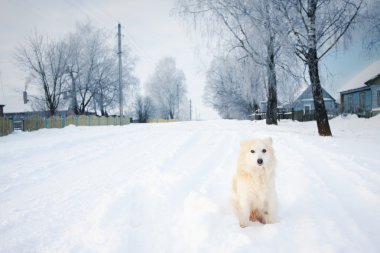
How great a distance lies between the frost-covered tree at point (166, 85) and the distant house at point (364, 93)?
38.5 metres

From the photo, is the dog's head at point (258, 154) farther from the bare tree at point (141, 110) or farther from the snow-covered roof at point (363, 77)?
the bare tree at point (141, 110)

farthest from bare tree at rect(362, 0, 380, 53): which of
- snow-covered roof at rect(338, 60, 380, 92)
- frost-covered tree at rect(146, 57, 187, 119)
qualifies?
frost-covered tree at rect(146, 57, 187, 119)

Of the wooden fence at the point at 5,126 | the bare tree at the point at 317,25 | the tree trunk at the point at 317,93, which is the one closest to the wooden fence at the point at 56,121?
the wooden fence at the point at 5,126

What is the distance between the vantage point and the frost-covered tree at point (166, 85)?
6500cm

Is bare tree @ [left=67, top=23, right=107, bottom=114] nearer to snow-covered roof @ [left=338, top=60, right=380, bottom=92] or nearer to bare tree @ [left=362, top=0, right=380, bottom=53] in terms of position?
snow-covered roof @ [left=338, top=60, right=380, bottom=92]

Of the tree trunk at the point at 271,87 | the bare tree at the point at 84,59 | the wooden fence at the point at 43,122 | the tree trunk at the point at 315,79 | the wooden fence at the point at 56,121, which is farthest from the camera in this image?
the bare tree at the point at 84,59

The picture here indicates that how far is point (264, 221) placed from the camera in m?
3.39

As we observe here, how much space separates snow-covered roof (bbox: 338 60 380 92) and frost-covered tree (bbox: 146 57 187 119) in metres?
38.8

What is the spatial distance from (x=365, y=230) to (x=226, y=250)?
4.99 ft

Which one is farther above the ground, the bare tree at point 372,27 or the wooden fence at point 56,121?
the bare tree at point 372,27

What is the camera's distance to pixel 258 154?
322cm

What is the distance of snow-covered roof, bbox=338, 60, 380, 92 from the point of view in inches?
1068

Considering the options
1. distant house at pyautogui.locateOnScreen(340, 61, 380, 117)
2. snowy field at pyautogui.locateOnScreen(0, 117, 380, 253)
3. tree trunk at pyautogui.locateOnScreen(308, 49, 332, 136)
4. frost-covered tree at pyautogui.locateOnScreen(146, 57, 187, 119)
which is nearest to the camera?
snowy field at pyautogui.locateOnScreen(0, 117, 380, 253)

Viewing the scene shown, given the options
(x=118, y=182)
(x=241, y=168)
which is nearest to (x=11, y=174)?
(x=118, y=182)
